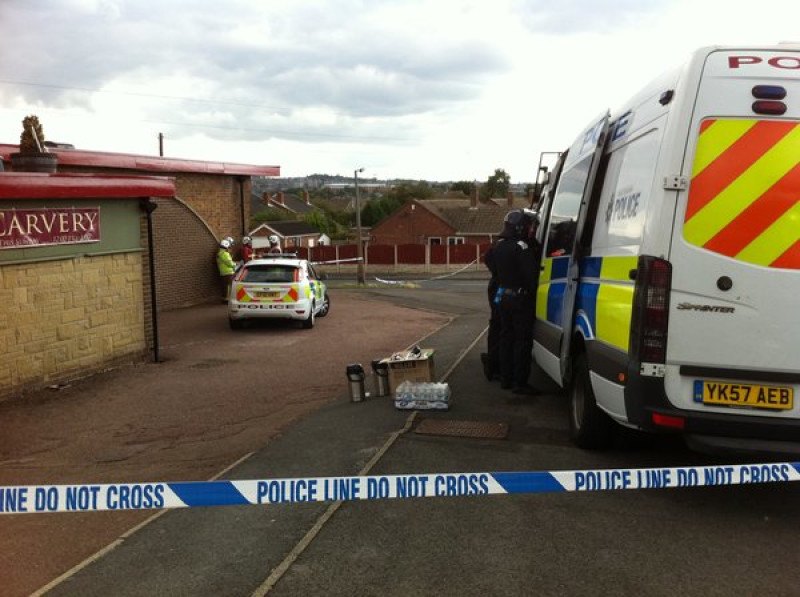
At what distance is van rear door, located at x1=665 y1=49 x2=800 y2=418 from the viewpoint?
414cm

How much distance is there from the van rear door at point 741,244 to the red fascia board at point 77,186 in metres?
7.39

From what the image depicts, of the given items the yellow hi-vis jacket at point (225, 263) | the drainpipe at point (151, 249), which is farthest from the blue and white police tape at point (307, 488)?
the yellow hi-vis jacket at point (225, 263)

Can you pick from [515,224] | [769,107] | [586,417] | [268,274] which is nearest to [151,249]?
[268,274]

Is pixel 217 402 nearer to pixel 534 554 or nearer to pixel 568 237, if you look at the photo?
pixel 568 237

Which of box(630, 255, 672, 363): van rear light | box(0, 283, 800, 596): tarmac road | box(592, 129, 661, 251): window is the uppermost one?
box(592, 129, 661, 251): window

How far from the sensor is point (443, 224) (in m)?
70.3

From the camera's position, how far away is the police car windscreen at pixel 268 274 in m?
14.6

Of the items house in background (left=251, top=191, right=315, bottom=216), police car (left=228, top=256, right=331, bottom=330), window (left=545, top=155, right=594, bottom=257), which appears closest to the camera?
window (left=545, top=155, right=594, bottom=257)

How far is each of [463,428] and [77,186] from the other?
20.0ft

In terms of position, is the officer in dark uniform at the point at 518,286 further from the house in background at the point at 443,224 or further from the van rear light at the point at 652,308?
the house in background at the point at 443,224

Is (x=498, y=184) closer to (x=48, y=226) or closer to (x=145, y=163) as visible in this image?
(x=145, y=163)

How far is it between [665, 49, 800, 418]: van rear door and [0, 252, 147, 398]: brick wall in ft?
24.5

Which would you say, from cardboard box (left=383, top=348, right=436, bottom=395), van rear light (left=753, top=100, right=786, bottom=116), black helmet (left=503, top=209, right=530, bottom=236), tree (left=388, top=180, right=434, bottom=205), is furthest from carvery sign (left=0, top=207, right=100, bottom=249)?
tree (left=388, top=180, right=434, bottom=205)

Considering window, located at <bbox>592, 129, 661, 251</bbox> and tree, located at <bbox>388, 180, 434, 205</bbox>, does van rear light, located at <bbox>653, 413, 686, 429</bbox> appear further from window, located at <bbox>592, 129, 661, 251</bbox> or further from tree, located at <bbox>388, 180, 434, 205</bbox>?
tree, located at <bbox>388, 180, 434, 205</bbox>
